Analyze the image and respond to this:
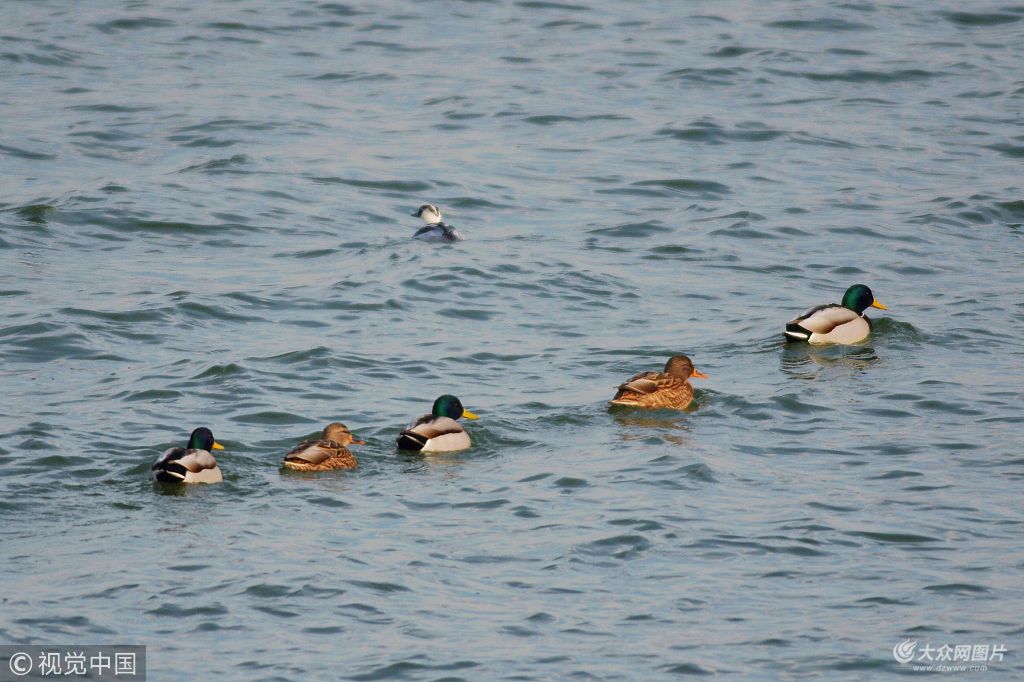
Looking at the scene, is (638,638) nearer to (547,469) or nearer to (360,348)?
(547,469)

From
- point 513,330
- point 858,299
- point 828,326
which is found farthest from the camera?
point 858,299

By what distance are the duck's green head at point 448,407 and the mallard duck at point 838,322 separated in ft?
14.7

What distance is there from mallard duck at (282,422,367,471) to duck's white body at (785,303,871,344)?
581cm

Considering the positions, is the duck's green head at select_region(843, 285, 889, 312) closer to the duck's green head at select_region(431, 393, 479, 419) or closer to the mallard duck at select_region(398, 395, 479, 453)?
the duck's green head at select_region(431, 393, 479, 419)

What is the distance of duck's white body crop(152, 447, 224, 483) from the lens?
37.6 ft

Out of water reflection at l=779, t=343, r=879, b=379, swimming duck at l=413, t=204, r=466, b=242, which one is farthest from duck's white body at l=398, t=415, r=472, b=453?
swimming duck at l=413, t=204, r=466, b=242

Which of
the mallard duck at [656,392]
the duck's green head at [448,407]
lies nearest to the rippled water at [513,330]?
the mallard duck at [656,392]

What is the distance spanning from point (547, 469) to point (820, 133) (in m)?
14.8

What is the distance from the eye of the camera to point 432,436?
1266 cm

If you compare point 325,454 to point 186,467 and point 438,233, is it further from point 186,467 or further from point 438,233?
point 438,233

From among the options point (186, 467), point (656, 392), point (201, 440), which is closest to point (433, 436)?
point (201, 440)

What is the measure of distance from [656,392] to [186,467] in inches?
175

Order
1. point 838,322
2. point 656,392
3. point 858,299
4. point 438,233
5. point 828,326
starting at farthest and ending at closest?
point 438,233 → point 858,299 → point 838,322 → point 828,326 → point 656,392

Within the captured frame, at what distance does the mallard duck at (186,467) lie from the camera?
37.6 ft
